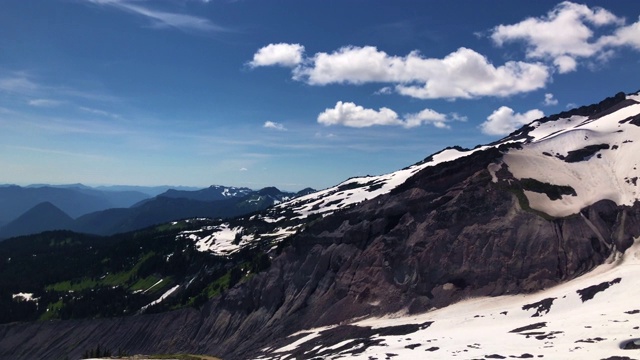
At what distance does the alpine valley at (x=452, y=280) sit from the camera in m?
74.9

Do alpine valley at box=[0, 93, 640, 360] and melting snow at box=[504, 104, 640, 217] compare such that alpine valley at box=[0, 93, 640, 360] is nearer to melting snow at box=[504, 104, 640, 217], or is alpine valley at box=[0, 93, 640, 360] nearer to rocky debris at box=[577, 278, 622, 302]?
rocky debris at box=[577, 278, 622, 302]

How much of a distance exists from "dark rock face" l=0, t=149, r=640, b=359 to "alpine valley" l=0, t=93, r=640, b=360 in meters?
0.36

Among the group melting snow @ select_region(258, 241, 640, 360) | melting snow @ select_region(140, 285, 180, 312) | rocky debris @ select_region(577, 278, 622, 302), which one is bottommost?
melting snow @ select_region(140, 285, 180, 312)

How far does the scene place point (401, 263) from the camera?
114 m

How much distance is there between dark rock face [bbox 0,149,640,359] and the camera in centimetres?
Result: 10100

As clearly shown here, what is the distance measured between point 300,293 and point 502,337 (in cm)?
6438

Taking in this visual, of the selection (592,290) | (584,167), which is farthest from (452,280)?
(584,167)

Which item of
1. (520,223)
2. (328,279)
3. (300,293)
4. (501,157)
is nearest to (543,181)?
(501,157)

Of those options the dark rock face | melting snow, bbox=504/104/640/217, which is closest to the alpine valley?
the dark rock face

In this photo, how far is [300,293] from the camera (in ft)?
405

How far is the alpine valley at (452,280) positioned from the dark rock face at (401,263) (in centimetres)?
36

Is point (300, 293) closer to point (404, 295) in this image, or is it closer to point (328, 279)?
point (328, 279)

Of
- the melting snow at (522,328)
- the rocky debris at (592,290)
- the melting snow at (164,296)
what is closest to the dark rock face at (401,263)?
the melting snow at (522,328)

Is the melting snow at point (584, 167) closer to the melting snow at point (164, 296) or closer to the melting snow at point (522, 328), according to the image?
the melting snow at point (522, 328)
